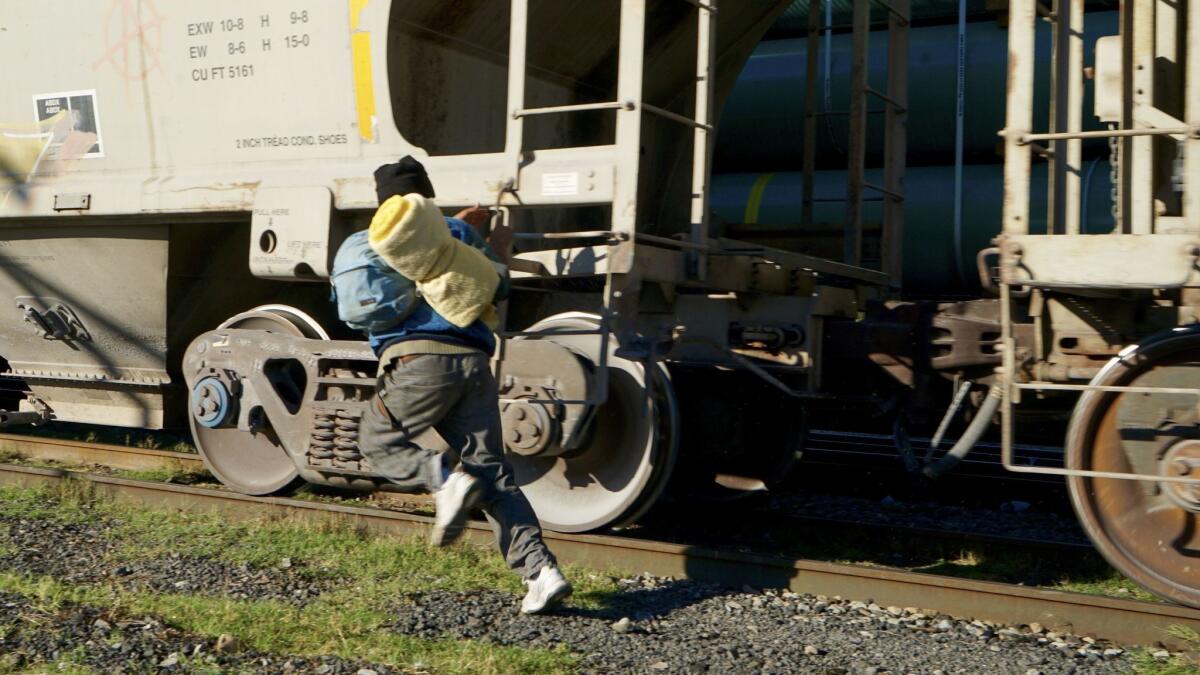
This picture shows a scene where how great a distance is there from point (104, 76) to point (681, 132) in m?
3.28

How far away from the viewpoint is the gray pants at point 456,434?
460 centimetres

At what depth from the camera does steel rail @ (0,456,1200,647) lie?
14.8ft

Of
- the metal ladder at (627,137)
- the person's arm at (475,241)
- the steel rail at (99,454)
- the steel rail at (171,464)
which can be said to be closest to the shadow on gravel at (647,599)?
the metal ladder at (627,137)

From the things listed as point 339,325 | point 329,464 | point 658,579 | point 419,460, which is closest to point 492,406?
point 419,460

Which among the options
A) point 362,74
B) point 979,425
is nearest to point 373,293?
point 362,74

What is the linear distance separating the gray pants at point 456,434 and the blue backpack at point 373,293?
187mm

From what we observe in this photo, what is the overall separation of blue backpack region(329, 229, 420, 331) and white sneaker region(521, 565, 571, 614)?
111 centimetres

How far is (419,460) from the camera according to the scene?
475cm

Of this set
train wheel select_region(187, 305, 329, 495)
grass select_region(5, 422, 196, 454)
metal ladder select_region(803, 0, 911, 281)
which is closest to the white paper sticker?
train wheel select_region(187, 305, 329, 495)

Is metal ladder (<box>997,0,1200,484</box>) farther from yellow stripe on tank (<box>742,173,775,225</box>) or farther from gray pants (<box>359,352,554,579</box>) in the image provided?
yellow stripe on tank (<box>742,173,775,225</box>)

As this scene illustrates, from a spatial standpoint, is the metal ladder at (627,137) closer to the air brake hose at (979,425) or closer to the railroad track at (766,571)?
the railroad track at (766,571)

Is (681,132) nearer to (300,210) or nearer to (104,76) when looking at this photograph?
(300,210)

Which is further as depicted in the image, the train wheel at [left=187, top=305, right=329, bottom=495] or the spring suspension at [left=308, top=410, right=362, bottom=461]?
the train wheel at [left=187, top=305, right=329, bottom=495]

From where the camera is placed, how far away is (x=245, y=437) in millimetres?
6930
